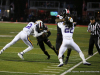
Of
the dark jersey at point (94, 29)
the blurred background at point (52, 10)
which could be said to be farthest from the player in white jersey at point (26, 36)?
the blurred background at point (52, 10)

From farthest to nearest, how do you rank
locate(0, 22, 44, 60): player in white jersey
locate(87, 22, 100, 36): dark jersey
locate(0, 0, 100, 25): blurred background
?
locate(0, 0, 100, 25): blurred background
locate(87, 22, 100, 36): dark jersey
locate(0, 22, 44, 60): player in white jersey

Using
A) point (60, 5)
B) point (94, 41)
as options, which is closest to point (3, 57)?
point (94, 41)

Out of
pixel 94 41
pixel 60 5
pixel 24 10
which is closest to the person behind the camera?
pixel 94 41

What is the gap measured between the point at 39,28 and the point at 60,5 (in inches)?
1748

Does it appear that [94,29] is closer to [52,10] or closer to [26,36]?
[26,36]

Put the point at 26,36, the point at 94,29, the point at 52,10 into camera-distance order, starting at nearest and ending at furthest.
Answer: the point at 26,36 < the point at 94,29 < the point at 52,10

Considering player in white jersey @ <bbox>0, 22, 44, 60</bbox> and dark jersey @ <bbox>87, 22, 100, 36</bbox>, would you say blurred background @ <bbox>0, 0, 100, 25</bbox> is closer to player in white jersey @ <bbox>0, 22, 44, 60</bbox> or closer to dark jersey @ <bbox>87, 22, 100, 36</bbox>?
dark jersey @ <bbox>87, 22, 100, 36</bbox>

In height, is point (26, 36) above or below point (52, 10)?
above

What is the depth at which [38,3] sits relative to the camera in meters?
56.3

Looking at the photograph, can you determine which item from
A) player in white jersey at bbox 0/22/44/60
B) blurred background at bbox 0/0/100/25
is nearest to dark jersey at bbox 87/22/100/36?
player in white jersey at bbox 0/22/44/60

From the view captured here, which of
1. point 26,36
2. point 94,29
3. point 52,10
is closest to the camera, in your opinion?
point 26,36

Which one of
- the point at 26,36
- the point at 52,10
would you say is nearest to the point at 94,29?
the point at 26,36

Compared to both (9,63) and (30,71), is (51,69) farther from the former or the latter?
(9,63)

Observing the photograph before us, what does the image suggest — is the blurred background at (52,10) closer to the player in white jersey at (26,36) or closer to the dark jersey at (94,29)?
the dark jersey at (94,29)
